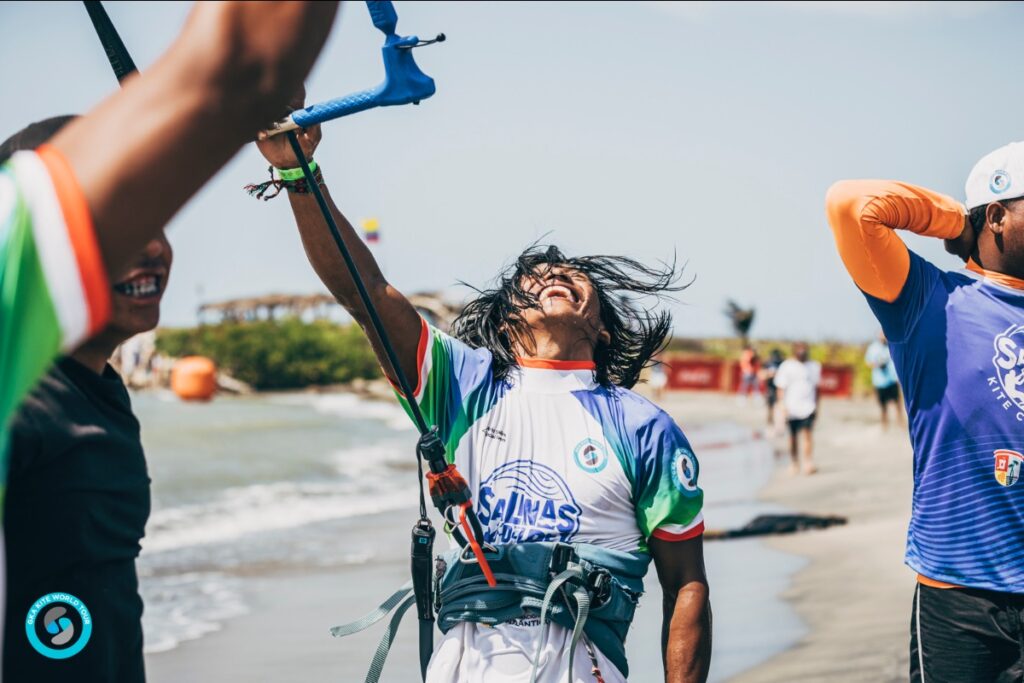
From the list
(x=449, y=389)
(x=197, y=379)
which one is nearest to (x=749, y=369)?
(x=197, y=379)

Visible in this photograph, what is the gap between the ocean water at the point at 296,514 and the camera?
28.3 ft

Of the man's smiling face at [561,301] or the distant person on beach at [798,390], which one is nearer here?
the man's smiling face at [561,301]

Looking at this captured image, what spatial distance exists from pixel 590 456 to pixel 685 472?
0.27 m

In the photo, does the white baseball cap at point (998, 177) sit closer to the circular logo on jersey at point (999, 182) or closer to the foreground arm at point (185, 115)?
the circular logo on jersey at point (999, 182)

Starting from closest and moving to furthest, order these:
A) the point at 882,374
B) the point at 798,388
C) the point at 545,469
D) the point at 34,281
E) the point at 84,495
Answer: the point at 34,281, the point at 84,495, the point at 545,469, the point at 798,388, the point at 882,374

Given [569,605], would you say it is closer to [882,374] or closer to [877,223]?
[877,223]

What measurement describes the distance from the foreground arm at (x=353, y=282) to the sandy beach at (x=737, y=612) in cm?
420

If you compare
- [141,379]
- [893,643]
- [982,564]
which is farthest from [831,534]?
[141,379]

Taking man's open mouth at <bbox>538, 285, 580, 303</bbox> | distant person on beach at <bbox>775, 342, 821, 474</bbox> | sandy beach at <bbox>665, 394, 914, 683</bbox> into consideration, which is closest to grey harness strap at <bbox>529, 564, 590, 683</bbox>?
man's open mouth at <bbox>538, 285, 580, 303</bbox>

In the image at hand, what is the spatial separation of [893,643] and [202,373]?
15.8m

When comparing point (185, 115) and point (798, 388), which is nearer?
point (185, 115)

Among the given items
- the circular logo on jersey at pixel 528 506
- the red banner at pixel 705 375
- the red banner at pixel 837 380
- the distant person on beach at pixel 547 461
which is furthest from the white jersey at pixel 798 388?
the red banner at pixel 705 375

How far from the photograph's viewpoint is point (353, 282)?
115 inches

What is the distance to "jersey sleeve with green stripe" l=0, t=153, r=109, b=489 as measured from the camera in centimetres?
103
